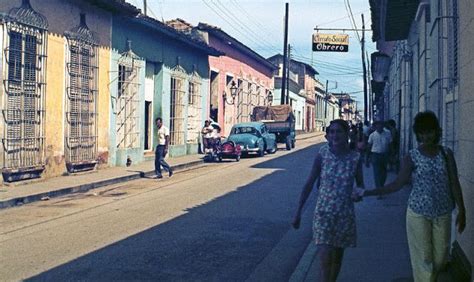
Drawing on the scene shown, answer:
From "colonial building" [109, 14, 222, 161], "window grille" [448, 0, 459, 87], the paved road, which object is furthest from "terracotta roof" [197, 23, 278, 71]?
"window grille" [448, 0, 459, 87]

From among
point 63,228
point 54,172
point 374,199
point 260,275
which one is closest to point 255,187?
point 374,199

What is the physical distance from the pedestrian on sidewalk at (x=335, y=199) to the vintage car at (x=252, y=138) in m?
21.8

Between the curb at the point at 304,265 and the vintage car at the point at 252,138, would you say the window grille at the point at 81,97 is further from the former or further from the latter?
the curb at the point at 304,265

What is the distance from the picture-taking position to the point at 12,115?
14367 mm

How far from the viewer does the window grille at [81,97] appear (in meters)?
17.3

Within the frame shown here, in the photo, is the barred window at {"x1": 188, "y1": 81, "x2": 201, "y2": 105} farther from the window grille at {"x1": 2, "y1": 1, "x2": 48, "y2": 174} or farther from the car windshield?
the window grille at {"x1": 2, "y1": 1, "x2": 48, "y2": 174}

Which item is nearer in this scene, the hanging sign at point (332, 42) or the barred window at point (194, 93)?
the barred window at point (194, 93)

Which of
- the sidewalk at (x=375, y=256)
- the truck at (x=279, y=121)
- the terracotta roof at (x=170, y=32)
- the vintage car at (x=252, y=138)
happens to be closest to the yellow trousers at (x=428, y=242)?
the sidewalk at (x=375, y=256)

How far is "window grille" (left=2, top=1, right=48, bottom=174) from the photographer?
558 inches

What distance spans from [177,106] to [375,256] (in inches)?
792

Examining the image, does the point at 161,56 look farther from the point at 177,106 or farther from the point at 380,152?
the point at 380,152

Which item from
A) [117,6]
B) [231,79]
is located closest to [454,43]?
[117,6]

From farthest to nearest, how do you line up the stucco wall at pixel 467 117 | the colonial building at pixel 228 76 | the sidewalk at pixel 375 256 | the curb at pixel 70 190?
the colonial building at pixel 228 76, the curb at pixel 70 190, the sidewalk at pixel 375 256, the stucco wall at pixel 467 117

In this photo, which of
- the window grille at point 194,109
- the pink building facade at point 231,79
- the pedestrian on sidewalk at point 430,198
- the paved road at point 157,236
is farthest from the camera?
the pink building facade at point 231,79
